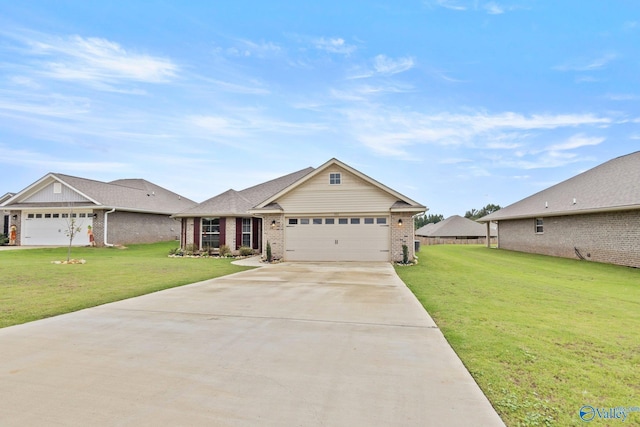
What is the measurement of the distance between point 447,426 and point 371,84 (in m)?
16.4

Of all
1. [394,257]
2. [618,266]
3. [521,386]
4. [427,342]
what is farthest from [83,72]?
[618,266]

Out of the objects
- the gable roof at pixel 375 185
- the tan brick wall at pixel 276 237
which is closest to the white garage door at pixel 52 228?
the tan brick wall at pixel 276 237

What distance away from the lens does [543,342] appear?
4516 millimetres

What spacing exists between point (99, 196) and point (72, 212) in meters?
1.98

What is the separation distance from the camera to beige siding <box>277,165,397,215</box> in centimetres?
1577

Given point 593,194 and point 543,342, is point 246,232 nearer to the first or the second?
point 543,342

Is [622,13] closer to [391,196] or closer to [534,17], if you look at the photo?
[534,17]

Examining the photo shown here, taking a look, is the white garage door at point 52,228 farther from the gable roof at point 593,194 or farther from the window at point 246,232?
the gable roof at point 593,194

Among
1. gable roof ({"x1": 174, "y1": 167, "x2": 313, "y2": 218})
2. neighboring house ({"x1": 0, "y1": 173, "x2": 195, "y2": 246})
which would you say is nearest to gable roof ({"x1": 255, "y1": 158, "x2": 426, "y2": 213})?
gable roof ({"x1": 174, "y1": 167, "x2": 313, "y2": 218})

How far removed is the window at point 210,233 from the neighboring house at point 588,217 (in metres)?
19.7

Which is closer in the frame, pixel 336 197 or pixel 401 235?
pixel 401 235

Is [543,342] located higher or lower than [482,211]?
lower

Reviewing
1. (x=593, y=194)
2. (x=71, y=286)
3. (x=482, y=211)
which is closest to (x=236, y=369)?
(x=71, y=286)

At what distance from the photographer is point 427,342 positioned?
4.51 metres
